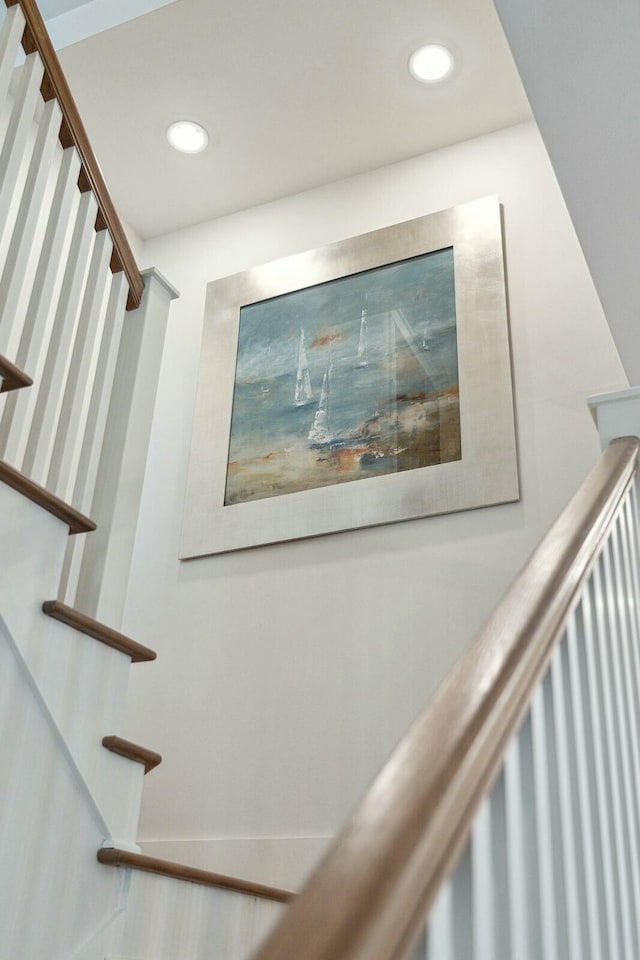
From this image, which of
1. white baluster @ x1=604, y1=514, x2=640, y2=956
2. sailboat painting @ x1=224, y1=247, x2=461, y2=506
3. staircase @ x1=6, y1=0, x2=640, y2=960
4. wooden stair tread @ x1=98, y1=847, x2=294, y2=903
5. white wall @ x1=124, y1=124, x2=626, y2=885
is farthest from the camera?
sailboat painting @ x1=224, y1=247, x2=461, y2=506

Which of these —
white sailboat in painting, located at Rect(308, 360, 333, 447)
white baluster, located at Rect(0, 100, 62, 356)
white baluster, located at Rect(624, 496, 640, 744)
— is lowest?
white baluster, located at Rect(624, 496, 640, 744)

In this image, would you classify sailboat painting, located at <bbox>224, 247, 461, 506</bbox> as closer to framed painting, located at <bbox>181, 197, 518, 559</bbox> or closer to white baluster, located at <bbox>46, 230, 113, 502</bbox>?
framed painting, located at <bbox>181, 197, 518, 559</bbox>

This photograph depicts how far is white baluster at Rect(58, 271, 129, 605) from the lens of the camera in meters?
2.16

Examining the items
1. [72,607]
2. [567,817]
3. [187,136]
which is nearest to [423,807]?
[567,817]

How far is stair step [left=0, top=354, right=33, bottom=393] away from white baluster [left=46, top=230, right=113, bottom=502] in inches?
9.2

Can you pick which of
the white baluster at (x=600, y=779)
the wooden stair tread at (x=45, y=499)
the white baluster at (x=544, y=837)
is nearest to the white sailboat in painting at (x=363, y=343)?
the wooden stair tread at (x=45, y=499)

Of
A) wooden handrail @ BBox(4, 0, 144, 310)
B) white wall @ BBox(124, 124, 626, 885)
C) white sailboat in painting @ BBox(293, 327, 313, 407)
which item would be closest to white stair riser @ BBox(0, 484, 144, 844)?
wooden handrail @ BBox(4, 0, 144, 310)

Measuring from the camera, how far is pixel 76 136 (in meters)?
2.32

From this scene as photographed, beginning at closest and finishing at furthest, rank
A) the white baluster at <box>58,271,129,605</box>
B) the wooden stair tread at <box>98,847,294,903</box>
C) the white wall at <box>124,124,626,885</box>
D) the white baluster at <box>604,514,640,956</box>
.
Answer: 1. the white baluster at <box>604,514,640,956</box>
2. the wooden stair tread at <box>98,847,294,903</box>
3. the white baluster at <box>58,271,129,605</box>
4. the white wall at <box>124,124,626,885</box>

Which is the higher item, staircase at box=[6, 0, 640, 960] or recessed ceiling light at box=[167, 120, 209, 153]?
recessed ceiling light at box=[167, 120, 209, 153]

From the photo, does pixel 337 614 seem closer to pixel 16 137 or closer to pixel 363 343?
pixel 363 343

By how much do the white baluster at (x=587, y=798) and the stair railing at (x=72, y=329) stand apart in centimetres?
120

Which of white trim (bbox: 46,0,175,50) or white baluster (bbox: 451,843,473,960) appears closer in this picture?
white baluster (bbox: 451,843,473,960)

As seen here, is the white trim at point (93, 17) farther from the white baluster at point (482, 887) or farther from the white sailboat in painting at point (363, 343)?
the white baluster at point (482, 887)
